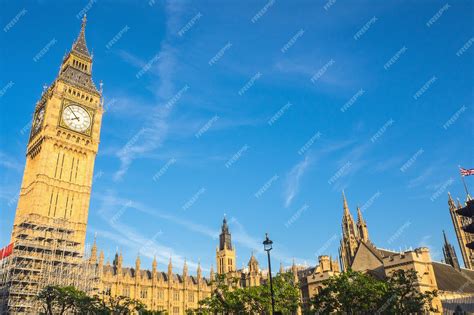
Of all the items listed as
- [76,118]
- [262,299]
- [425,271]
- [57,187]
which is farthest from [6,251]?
[425,271]

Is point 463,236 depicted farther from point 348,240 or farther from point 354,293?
point 354,293

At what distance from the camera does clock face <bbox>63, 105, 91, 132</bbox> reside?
79.7m

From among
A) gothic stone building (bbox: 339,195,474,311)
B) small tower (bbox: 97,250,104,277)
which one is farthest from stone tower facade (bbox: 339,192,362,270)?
small tower (bbox: 97,250,104,277)

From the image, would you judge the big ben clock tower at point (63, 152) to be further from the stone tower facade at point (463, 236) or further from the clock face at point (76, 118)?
the stone tower facade at point (463, 236)

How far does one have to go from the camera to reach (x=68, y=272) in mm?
65875

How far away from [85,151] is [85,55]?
2690 cm

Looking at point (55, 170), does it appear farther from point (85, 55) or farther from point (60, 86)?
point (85, 55)

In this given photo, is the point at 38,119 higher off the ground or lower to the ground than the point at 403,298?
higher

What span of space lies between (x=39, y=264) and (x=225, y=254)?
212 feet

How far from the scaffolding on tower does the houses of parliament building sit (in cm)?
15

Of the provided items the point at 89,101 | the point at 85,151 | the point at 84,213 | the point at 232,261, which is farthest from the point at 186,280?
the point at 89,101

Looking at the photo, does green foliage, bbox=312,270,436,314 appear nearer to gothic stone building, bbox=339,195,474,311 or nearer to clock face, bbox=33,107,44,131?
gothic stone building, bbox=339,195,474,311

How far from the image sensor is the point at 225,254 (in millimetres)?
120938

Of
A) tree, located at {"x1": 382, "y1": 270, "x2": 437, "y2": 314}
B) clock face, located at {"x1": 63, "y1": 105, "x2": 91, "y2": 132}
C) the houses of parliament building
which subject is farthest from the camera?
clock face, located at {"x1": 63, "y1": 105, "x2": 91, "y2": 132}
